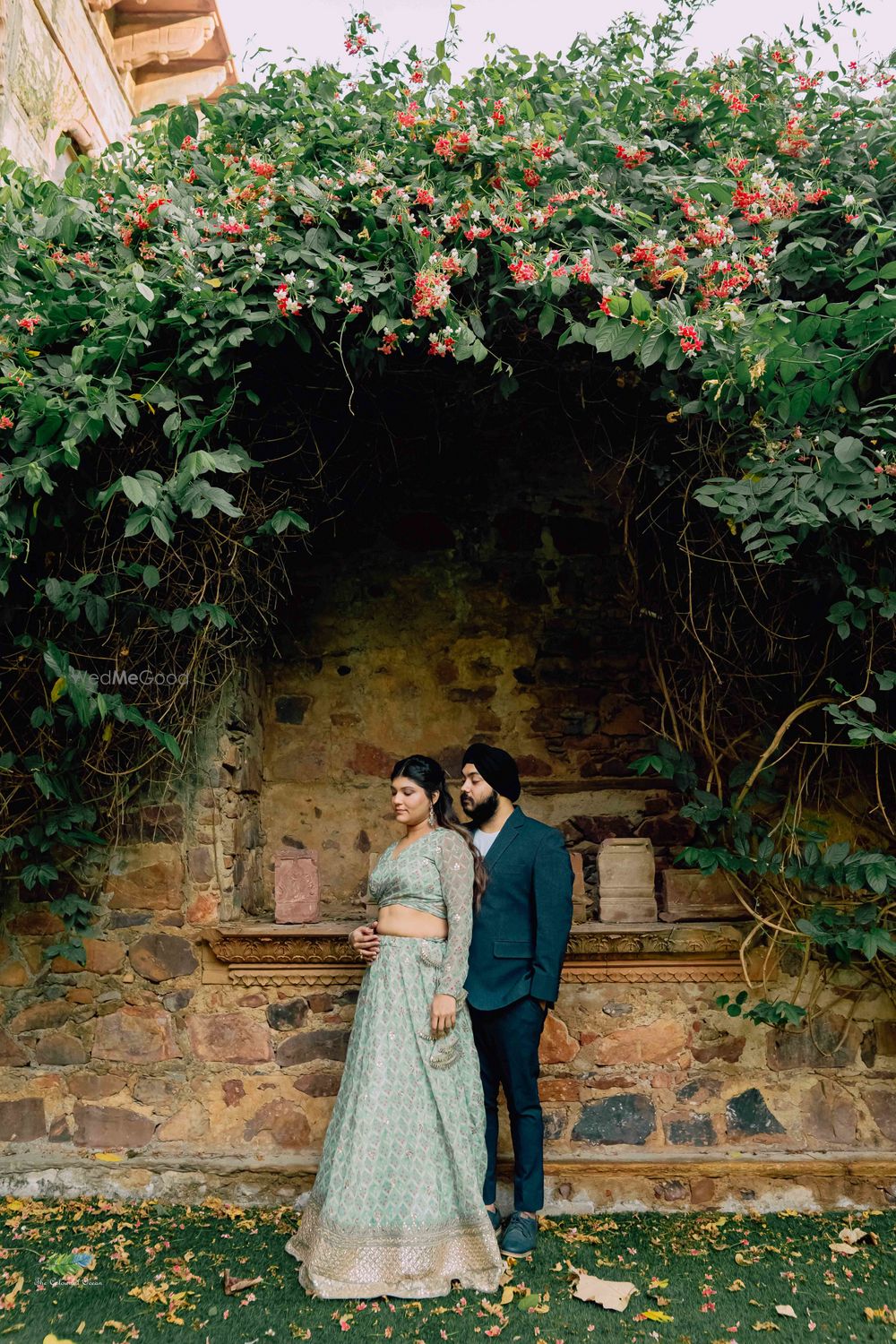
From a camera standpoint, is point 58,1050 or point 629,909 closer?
point 58,1050

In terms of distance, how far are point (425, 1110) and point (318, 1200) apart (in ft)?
1.43

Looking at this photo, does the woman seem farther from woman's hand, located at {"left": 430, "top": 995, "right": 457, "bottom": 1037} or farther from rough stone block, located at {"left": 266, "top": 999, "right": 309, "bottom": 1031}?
rough stone block, located at {"left": 266, "top": 999, "right": 309, "bottom": 1031}

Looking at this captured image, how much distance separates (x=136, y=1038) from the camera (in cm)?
338

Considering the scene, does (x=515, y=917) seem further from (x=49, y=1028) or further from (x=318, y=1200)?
(x=49, y=1028)

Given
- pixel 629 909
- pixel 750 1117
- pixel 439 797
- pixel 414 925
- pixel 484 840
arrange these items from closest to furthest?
pixel 414 925 < pixel 439 797 < pixel 484 840 < pixel 750 1117 < pixel 629 909

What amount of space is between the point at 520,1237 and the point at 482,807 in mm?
1327

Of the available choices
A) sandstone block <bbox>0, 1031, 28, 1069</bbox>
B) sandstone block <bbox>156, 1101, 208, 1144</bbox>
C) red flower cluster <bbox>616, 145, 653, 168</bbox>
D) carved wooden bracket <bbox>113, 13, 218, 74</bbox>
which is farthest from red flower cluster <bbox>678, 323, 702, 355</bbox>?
carved wooden bracket <bbox>113, 13, 218, 74</bbox>

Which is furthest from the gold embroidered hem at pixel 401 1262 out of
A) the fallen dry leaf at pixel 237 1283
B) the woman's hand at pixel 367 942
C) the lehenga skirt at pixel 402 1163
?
the woman's hand at pixel 367 942

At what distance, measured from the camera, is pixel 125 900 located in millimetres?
3477

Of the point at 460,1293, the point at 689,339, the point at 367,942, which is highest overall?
the point at 689,339

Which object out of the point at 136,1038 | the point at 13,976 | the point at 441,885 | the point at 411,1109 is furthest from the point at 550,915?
the point at 13,976

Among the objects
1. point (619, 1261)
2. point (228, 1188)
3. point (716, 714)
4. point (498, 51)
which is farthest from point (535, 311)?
point (228, 1188)

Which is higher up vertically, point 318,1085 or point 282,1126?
point 318,1085

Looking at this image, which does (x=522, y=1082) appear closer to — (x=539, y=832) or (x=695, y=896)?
(x=539, y=832)
